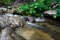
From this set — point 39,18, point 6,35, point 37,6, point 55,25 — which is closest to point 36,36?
point 6,35

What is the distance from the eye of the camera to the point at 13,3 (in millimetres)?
15047

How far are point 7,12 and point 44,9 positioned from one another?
276 cm

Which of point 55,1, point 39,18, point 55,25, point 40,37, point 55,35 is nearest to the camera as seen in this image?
point 40,37

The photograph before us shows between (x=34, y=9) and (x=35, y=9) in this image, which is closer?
(x=34, y=9)

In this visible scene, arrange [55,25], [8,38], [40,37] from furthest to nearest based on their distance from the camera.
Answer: [55,25] < [40,37] < [8,38]

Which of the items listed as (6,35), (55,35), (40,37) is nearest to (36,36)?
(40,37)

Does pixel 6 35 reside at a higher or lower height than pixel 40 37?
higher

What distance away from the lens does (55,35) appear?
23.5 feet

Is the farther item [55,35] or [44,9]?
[44,9]

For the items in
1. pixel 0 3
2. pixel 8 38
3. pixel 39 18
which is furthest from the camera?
pixel 0 3

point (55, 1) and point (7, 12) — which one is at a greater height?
point (55, 1)

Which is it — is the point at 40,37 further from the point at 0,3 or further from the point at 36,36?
the point at 0,3

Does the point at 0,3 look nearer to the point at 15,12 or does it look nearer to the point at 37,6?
the point at 15,12

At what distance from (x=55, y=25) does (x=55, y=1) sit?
115 inches
